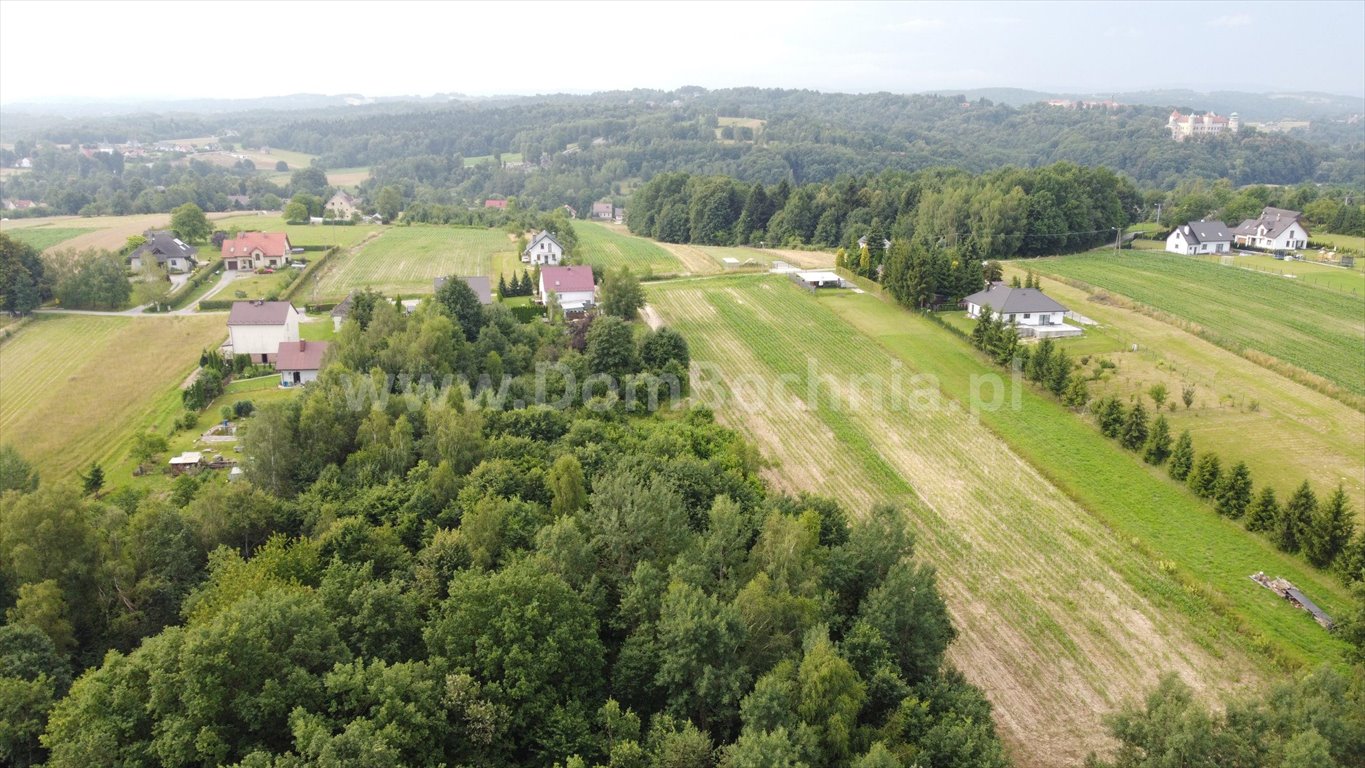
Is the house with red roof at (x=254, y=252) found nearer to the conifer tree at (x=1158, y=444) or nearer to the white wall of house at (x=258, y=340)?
the white wall of house at (x=258, y=340)

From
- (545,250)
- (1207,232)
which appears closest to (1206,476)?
(545,250)

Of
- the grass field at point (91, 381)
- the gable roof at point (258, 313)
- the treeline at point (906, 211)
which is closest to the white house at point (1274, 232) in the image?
the treeline at point (906, 211)

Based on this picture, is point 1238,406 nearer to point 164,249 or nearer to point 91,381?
point 91,381

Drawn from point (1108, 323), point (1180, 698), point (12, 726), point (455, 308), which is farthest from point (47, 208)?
point (1180, 698)

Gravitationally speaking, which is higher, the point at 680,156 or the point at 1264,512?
the point at 680,156

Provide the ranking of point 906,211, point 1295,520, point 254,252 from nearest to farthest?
Result: point 1295,520 < point 254,252 < point 906,211

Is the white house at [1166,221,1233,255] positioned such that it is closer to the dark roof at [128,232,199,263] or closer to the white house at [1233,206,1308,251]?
the white house at [1233,206,1308,251]

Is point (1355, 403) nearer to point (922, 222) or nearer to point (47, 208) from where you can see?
point (922, 222)
